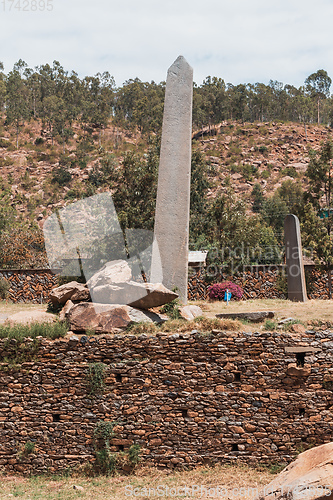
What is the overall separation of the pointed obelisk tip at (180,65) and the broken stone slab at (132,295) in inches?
204

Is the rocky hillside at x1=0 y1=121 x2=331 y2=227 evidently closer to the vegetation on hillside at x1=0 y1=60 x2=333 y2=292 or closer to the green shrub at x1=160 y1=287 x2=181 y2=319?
the vegetation on hillside at x1=0 y1=60 x2=333 y2=292

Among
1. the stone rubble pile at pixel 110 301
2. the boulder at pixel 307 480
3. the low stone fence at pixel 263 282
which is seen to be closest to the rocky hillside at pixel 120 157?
the low stone fence at pixel 263 282

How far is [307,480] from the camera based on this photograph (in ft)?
16.0

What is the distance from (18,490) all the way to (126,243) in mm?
7551

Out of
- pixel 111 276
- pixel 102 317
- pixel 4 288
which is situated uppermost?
pixel 111 276

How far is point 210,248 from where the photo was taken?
19656mm

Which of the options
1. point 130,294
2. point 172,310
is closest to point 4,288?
point 130,294

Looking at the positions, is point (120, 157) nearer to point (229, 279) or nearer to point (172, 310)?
point (229, 279)

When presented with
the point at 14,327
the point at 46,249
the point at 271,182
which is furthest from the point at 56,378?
the point at 271,182

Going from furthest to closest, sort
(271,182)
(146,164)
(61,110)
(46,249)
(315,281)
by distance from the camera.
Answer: (61,110) < (271,182) < (46,249) < (315,281) < (146,164)

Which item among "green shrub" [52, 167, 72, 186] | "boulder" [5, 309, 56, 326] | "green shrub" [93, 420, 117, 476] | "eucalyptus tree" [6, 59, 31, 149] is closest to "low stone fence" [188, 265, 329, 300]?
"boulder" [5, 309, 56, 326]

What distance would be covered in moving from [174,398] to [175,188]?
15.4 ft

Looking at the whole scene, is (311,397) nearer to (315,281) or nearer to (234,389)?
(234,389)

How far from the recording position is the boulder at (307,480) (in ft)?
15.2
